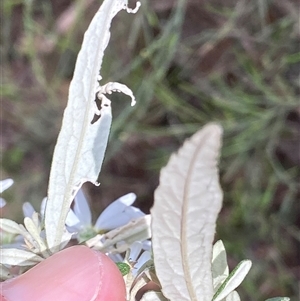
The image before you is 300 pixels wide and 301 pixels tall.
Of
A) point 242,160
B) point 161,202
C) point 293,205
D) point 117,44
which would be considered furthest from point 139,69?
point 161,202

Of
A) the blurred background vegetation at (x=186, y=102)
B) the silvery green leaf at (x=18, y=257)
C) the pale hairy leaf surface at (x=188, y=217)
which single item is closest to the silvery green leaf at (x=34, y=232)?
the silvery green leaf at (x=18, y=257)

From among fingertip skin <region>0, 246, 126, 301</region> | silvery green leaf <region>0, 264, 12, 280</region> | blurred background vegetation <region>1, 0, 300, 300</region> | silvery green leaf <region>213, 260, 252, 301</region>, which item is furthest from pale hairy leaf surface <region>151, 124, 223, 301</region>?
blurred background vegetation <region>1, 0, 300, 300</region>

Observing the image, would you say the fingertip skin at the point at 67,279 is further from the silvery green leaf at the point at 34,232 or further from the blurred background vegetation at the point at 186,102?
the blurred background vegetation at the point at 186,102

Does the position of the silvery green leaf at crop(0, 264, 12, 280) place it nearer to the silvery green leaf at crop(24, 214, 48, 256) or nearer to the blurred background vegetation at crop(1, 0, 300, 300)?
the silvery green leaf at crop(24, 214, 48, 256)

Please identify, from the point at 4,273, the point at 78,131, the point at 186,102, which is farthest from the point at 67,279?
the point at 186,102

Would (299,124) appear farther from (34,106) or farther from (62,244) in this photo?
(62,244)

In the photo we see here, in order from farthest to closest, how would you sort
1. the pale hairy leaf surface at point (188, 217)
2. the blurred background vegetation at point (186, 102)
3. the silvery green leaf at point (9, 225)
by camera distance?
the blurred background vegetation at point (186, 102), the silvery green leaf at point (9, 225), the pale hairy leaf surface at point (188, 217)
